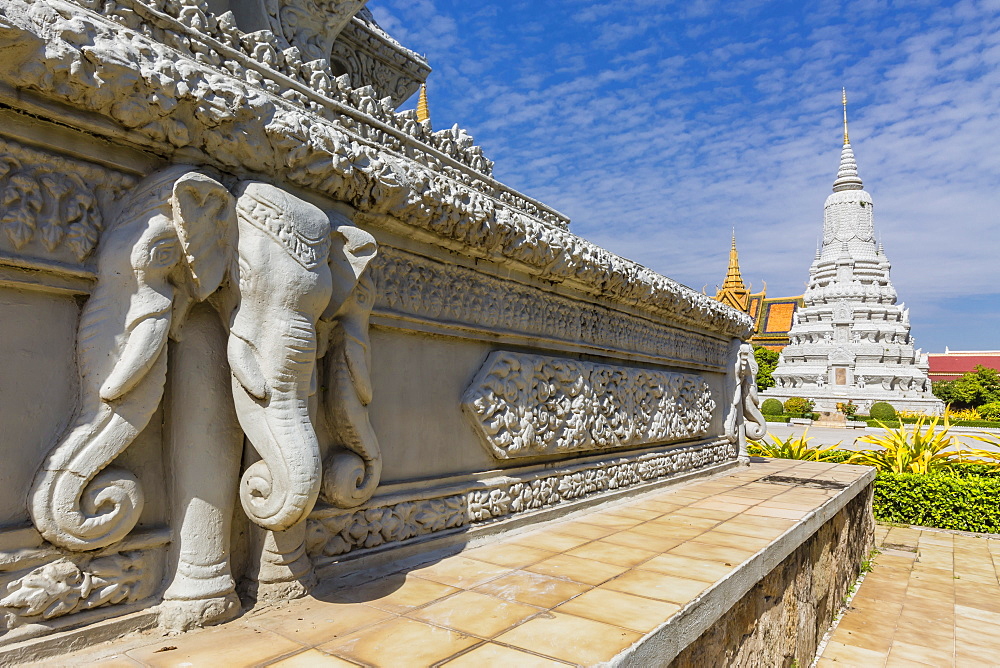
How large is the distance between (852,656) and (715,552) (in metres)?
1.87

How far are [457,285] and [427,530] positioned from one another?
3.83 feet

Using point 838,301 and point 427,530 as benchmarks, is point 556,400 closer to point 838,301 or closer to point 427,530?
point 427,530

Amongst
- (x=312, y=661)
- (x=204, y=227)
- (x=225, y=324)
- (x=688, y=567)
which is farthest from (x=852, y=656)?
(x=204, y=227)

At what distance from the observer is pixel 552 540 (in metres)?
3.36

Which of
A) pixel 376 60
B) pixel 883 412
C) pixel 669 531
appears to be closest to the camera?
pixel 669 531

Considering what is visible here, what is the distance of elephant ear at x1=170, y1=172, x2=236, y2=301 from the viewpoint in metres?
1.97

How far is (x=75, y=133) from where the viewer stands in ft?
6.15

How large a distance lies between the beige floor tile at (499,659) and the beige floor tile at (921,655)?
337 centimetres

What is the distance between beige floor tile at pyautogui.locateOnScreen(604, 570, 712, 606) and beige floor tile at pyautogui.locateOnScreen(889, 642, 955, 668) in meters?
2.43

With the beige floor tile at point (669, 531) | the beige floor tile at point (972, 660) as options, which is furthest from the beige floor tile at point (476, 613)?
the beige floor tile at point (972, 660)

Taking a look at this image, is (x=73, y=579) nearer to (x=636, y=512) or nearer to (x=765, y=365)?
(x=636, y=512)

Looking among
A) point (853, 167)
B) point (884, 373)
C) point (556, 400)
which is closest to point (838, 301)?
point (884, 373)

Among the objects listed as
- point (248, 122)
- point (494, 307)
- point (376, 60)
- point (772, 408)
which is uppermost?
point (376, 60)

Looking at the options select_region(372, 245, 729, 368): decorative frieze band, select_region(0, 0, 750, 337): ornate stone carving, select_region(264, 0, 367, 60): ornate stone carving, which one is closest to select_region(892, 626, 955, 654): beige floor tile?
select_region(372, 245, 729, 368): decorative frieze band
